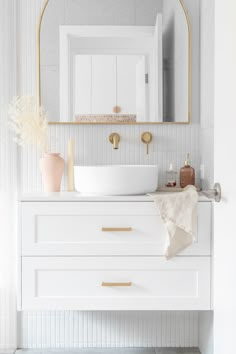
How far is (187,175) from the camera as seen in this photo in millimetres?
2557

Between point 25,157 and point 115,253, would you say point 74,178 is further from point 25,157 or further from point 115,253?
point 115,253

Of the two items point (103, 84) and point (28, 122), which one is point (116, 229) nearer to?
point (28, 122)

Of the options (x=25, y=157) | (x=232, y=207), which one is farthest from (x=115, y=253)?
(x=232, y=207)

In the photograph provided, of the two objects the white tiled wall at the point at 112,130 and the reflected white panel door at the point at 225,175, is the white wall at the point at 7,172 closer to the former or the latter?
the white tiled wall at the point at 112,130

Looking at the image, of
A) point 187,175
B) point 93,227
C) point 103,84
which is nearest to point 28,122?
point 103,84

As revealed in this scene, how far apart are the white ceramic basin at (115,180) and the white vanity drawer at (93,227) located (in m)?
0.08

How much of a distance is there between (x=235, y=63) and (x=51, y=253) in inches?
49.4

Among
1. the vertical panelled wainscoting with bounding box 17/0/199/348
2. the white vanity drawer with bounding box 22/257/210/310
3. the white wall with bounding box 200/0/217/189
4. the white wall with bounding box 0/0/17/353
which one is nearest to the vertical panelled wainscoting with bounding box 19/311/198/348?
the vertical panelled wainscoting with bounding box 17/0/199/348

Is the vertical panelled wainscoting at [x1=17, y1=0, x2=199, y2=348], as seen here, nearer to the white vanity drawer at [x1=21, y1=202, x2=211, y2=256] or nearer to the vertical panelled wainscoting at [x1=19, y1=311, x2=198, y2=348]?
the vertical panelled wainscoting at [x1=19, y1=311, x2=198, y2=348]

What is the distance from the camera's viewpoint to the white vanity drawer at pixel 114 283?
224 cm

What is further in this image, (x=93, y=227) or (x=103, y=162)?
(x=103, y=162)

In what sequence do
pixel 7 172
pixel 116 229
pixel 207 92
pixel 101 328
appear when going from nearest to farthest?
pixel 116 229 → pixel 207 92 → pixel 7 172 → pixel 101 328

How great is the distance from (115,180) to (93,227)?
9.0 inches

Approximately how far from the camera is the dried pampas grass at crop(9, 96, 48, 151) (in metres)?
2.54
